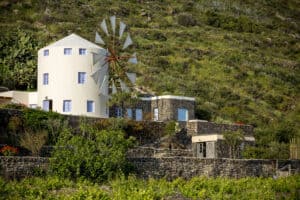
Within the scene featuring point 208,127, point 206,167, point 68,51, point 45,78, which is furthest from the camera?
point 45,78

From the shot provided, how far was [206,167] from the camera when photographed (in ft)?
125

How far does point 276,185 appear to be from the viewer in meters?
37.3

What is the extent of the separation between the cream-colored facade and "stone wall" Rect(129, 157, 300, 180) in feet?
37.9

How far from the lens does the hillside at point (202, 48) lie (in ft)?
208

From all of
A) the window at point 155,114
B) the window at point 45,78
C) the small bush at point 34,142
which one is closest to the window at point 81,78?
the window at point 45,78

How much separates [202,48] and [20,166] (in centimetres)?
5542

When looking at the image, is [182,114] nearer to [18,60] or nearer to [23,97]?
[23,97]

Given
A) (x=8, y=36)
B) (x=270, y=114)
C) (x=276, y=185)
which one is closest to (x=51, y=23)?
(x=8, y=36)

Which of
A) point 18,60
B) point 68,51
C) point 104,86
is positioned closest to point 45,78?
point 68,51

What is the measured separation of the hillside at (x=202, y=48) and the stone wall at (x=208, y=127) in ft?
8.83

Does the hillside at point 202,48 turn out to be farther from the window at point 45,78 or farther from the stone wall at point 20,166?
the stone wall at point 20,166

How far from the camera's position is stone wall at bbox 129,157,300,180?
36406mm

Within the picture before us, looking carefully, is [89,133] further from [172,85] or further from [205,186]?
[172,85]

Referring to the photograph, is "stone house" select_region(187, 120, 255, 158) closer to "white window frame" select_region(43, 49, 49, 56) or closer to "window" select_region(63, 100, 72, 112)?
"window" select_region(63, 100, 72, 112)
